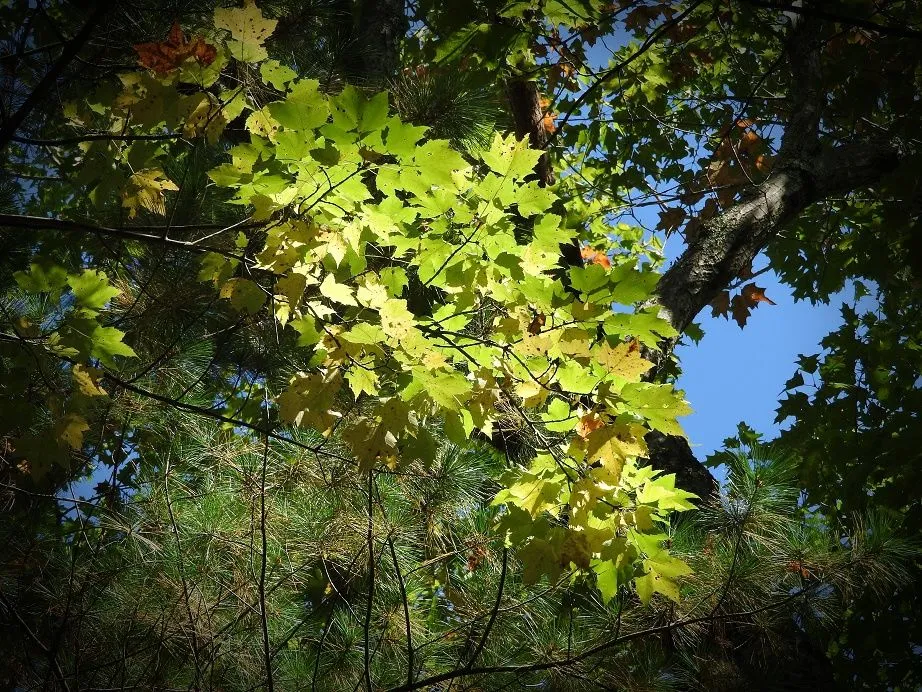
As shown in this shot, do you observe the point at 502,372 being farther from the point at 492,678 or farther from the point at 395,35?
the point at 395,35

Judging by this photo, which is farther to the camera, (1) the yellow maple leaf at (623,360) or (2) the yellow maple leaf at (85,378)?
(2) the yellow maple leaf at (85,378)

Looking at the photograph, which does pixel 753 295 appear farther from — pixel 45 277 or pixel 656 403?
pixel 45 277

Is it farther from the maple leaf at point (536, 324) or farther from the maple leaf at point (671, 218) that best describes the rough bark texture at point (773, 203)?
the maple leaf at point (671, 218)

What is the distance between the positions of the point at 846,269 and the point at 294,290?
4991 mm

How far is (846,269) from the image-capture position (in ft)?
17.0

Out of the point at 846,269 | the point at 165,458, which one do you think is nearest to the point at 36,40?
the point at 165,458

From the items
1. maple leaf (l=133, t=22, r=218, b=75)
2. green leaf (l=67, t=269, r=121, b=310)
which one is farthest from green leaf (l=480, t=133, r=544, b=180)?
green leaf (l=67, t=269, r=121, b=310)

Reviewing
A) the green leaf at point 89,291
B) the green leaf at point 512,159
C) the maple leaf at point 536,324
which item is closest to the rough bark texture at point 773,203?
the maple leaf at point 536,324

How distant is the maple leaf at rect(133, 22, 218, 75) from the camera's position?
144 cm

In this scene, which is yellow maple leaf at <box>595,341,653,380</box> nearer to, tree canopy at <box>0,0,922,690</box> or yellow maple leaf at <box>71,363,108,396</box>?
tree canopy at <box>0,0,922,690</box>

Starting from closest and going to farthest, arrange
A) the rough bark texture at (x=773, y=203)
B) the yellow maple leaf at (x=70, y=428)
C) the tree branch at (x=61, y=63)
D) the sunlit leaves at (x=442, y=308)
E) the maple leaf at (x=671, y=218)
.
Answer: the tree branch at (x=61, y=63) < the sunlit leaves at (x=442, y=308) < the yellow maple leaf at (x=70, y=428) < the rough bark texture at (x=773, y=203) < the maple leaf at (x=671, y=218)

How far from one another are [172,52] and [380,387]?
85 cm

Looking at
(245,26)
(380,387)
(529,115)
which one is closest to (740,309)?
(529,115)

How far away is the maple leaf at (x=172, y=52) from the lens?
1.44 metres
